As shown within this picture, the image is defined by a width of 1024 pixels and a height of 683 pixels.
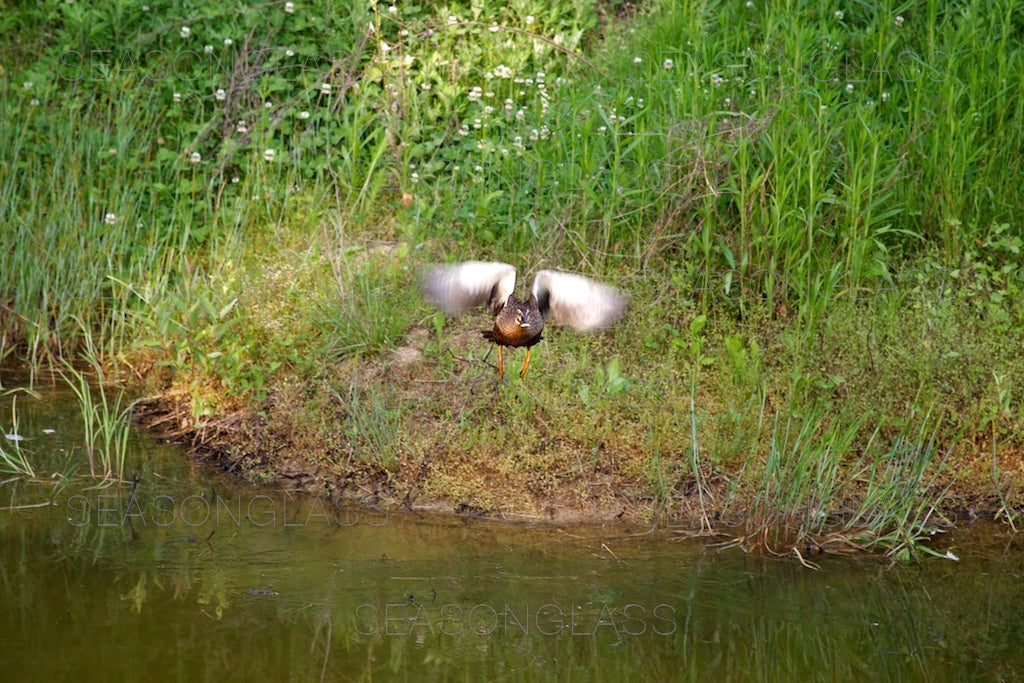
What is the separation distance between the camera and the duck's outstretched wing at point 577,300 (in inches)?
164

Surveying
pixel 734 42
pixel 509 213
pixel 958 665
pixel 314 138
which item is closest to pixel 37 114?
pixel 314 138

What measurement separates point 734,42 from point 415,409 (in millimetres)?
2984

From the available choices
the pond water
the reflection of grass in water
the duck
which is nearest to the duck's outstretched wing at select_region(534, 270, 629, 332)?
the duck

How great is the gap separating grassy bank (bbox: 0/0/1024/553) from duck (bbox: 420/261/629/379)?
1092mm

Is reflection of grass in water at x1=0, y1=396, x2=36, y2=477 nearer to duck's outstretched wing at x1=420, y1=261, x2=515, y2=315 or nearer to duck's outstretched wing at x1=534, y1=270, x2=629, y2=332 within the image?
duck's outstretched wing at x1=420, y1=261, x2=515, y2=315

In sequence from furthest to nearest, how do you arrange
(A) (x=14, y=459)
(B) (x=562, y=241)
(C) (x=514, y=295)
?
(B) (x=562, y=241), (A) (x=14, y=459), (C) (x=514, y=295)

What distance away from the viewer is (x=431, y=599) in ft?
14.0

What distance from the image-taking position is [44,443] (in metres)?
5.38

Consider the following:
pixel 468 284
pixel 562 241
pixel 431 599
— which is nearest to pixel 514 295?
pixel 468 284

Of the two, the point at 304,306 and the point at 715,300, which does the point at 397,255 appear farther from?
the point at 715,300

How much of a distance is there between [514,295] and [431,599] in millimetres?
1144

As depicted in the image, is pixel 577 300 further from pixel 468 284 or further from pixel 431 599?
pixel 431 599

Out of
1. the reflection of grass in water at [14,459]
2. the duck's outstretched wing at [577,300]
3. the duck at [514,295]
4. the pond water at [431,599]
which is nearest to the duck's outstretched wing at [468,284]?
the duck at [514,295]

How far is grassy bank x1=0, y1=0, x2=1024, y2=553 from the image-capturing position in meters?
5.20
